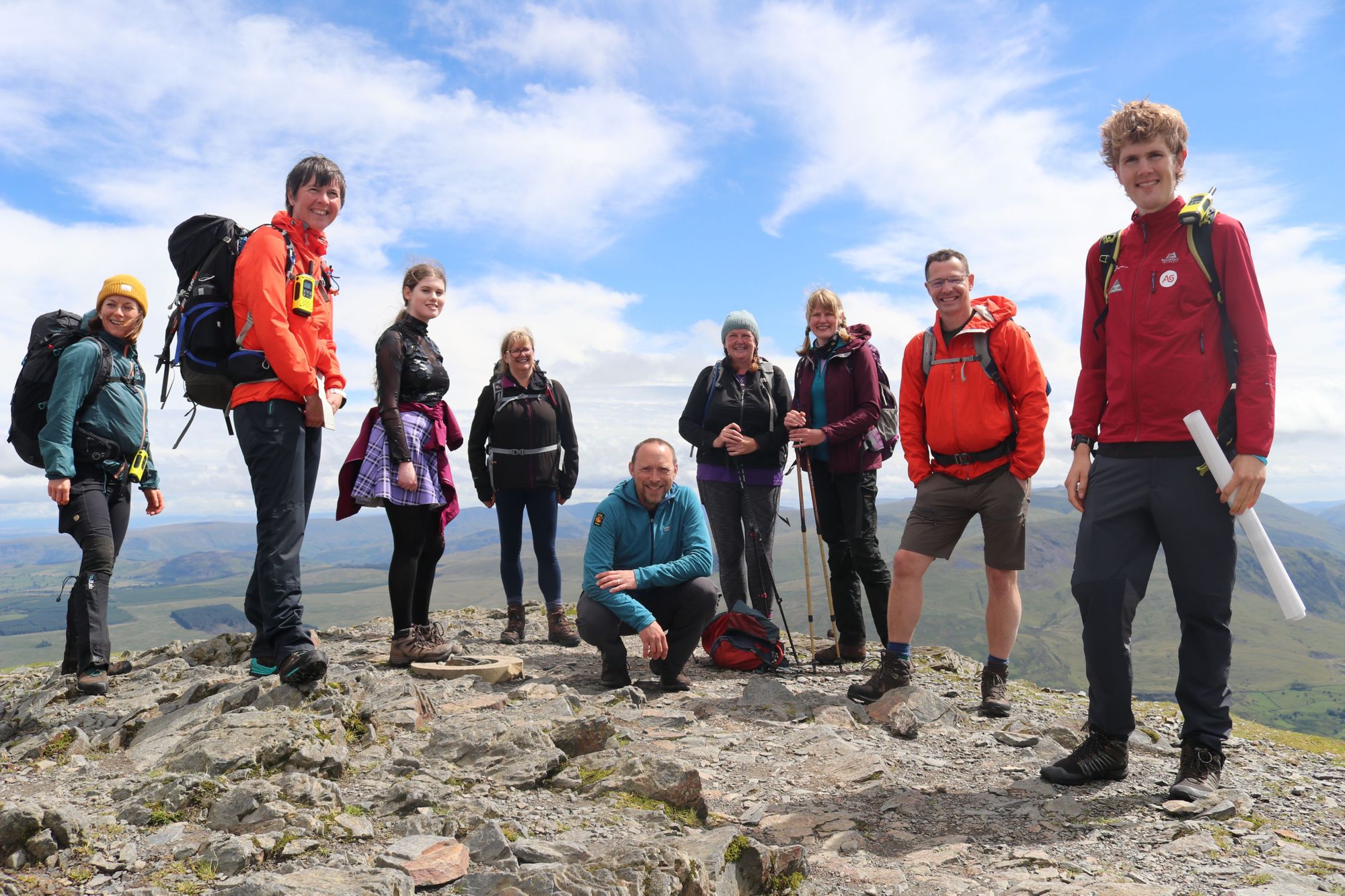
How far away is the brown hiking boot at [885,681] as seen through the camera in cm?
715

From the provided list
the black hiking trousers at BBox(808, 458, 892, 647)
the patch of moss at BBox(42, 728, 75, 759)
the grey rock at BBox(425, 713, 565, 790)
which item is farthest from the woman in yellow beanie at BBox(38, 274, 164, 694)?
the black hiking trousers at BBox(808, 458, 892, 647)

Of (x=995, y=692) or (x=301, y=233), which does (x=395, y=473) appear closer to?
(x=301, y=233)

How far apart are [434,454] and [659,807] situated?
4.35m

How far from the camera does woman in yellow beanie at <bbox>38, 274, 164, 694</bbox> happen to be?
714 centimetres

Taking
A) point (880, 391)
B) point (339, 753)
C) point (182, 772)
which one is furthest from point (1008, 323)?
point (182, 772)

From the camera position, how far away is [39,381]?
7340 millimetres

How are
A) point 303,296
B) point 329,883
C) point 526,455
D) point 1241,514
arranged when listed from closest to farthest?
1. point 329,883
2. point 1241,514
3. point 303,296
4. point 526,455

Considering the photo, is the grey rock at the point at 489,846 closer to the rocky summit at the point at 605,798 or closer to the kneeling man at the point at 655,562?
the rocky summit at the point at 605,798

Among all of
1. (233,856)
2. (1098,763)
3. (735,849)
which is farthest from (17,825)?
(1098,763)

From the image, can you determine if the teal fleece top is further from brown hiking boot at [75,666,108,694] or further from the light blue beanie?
the light blue beanie

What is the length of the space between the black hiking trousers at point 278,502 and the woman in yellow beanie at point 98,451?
2.22 metres

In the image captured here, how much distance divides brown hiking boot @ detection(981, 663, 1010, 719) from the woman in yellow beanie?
7.70m

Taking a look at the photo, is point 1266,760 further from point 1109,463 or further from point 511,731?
point 511,731

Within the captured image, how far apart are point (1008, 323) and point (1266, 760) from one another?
3.80 m
